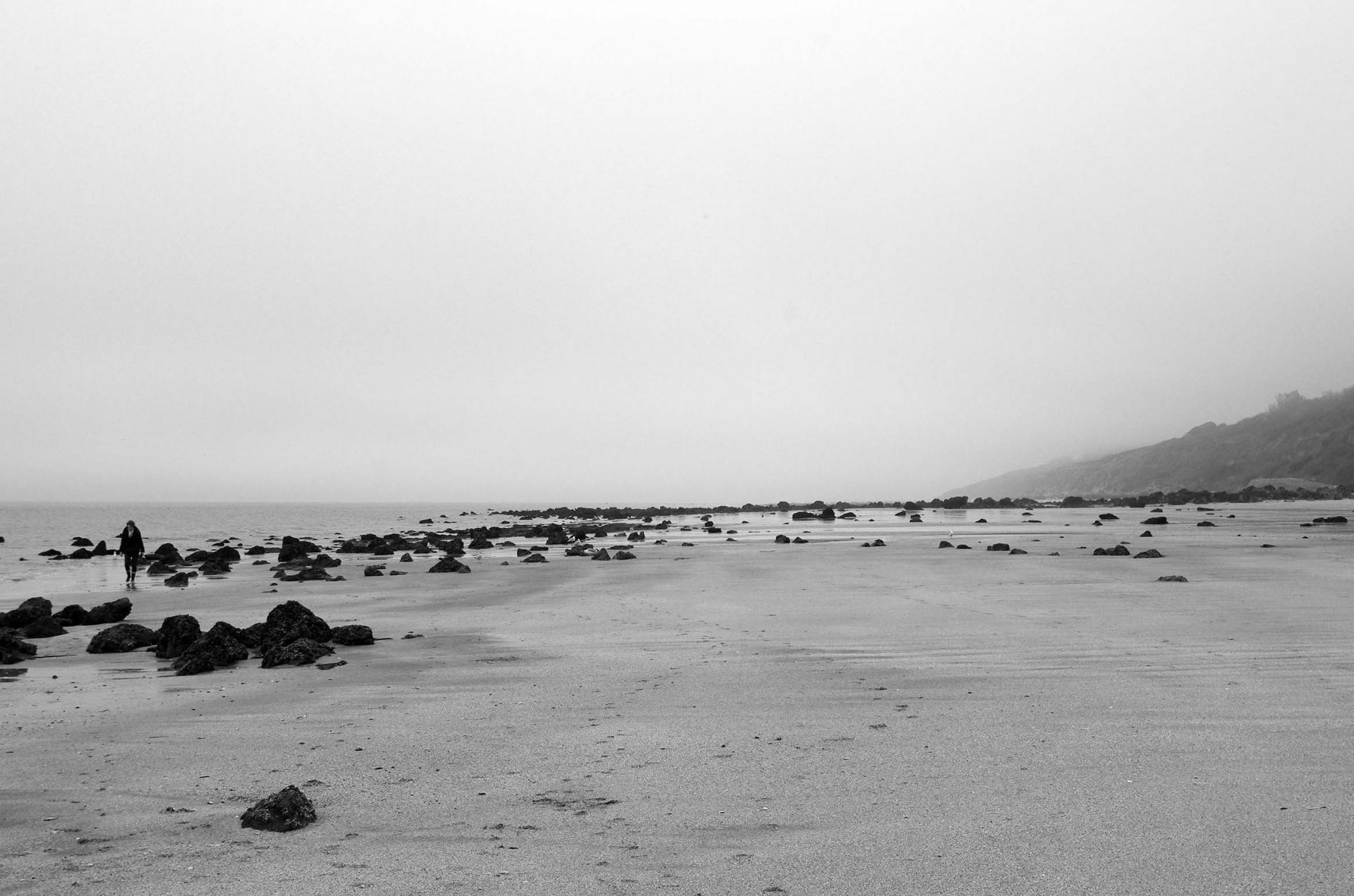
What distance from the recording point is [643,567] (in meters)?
24.3

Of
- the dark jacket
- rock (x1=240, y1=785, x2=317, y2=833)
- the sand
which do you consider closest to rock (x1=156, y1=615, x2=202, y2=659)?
the sand

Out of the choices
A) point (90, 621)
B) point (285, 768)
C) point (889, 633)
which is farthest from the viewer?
point (90, 621)

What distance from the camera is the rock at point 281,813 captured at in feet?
16.0

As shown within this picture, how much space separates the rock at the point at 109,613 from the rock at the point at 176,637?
5043 mm

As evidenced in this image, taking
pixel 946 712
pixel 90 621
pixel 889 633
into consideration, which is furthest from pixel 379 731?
pixel 90 621

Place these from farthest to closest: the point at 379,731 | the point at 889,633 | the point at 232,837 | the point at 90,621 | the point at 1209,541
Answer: the point at 1209,541 → the point at 90,621 → the point at 889,633 → the point at 379,731 → the point at 232,837

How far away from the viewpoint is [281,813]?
493 centimetres

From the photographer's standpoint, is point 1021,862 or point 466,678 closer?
point 1021,862

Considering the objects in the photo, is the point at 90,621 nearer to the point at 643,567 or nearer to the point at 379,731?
the point at 379,731

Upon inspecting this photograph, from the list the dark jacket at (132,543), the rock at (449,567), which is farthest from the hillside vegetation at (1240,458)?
the dark jacket at (132,543)

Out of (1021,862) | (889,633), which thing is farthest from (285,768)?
(889,633)

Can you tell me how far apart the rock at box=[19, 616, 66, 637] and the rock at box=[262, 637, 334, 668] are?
537 centimetres

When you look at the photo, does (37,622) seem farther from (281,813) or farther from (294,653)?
(281,813)

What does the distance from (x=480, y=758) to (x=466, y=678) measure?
3.19 metres
